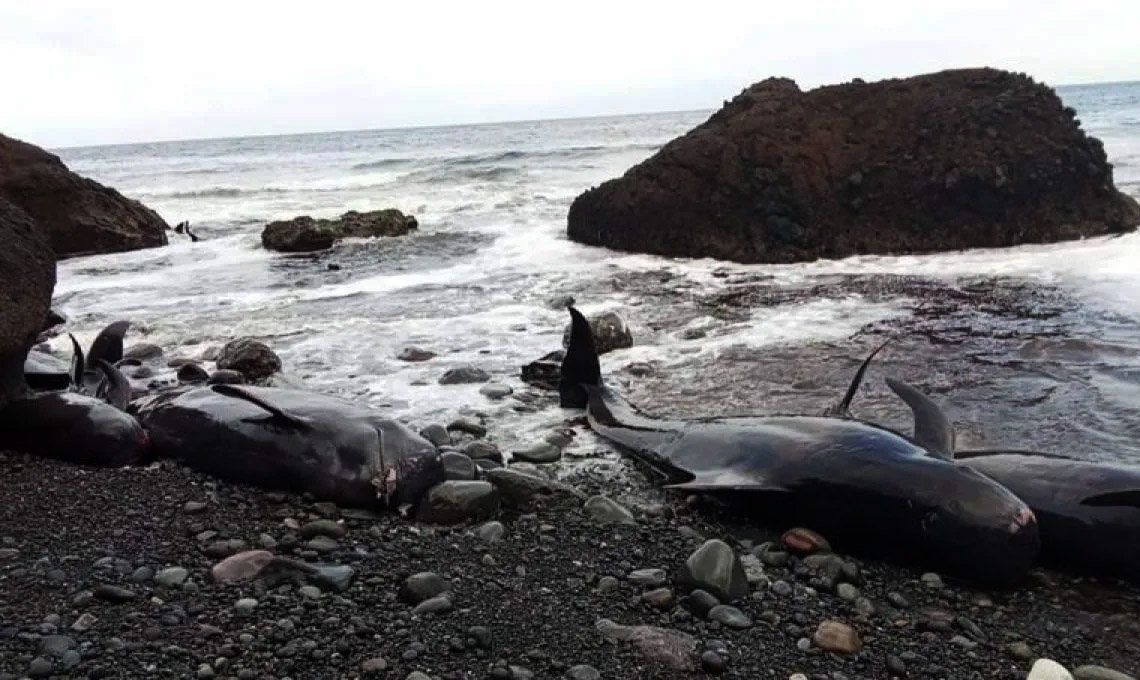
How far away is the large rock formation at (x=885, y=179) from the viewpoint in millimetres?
13414

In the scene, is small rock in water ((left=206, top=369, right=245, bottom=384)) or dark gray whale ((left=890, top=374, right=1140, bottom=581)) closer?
dark gray whale ((left=890, top=374, right=1140, bottom=581))

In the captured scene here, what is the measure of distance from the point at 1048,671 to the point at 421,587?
2.51 m

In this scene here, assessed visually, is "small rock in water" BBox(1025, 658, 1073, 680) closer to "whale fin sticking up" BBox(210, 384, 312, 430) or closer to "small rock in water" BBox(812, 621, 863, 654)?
"small rock in water" BBox(812, 621, 863, 654)

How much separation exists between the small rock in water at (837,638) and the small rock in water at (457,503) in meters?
1.94

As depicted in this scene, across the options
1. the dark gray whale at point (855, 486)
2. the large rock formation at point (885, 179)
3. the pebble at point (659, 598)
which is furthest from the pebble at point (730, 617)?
the large rock formation at point (885, 179)

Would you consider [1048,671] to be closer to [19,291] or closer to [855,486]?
[855,486]

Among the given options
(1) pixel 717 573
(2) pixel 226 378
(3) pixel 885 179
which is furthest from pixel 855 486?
(3) pixel 885 179

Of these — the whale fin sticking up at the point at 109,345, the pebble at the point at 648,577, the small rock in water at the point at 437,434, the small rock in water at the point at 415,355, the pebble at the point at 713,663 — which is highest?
the whale fin sticking up at the point at 109,345

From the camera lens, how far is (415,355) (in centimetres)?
844

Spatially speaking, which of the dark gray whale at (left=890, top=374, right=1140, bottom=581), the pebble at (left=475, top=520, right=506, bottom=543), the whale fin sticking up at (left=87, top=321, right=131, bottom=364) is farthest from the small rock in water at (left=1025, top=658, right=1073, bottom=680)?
the whale fin sticking up at (left=87, top=321, right=131, bottom=364)

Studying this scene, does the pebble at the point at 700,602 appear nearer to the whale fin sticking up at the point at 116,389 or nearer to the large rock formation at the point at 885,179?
the whale fin sticking up at the point at 116,389

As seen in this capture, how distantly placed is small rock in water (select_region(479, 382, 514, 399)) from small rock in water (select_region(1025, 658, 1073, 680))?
4.57 metres

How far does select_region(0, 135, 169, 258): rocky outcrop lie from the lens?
17344mm

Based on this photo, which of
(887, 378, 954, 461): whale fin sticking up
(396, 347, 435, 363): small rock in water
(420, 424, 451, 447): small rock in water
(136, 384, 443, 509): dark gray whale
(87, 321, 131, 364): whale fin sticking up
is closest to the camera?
(887, 378, 954, 461): whale fin sticking up
